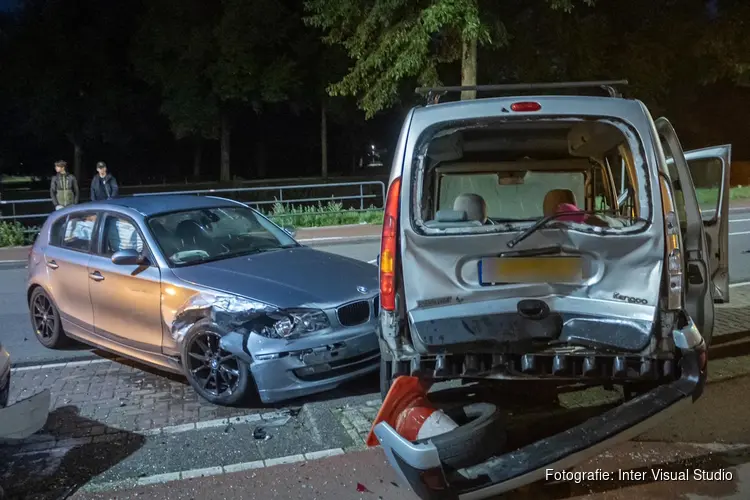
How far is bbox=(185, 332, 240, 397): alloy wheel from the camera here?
4988mm

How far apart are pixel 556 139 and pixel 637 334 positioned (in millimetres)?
1772

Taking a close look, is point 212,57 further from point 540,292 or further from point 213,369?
point 540,292

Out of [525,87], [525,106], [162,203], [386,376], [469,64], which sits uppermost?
[469,64]

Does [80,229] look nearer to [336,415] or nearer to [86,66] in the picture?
[336,415]

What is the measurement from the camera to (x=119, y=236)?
19.7 ft

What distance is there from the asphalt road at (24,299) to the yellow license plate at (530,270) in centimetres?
442

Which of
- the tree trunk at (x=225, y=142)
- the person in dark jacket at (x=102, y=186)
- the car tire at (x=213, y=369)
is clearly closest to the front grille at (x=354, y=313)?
the car tire at (x=213, y=369)

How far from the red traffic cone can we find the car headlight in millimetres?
1090

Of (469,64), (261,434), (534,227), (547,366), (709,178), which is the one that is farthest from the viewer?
(469,64)

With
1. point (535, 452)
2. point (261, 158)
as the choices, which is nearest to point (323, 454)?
point (535, 452)

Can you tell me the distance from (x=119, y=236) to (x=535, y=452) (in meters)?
4.16

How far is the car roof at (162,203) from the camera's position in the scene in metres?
6.06

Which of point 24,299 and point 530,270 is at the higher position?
point 530,270

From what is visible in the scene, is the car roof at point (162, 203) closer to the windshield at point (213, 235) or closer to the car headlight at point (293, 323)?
the windshield at point (213, 235)
